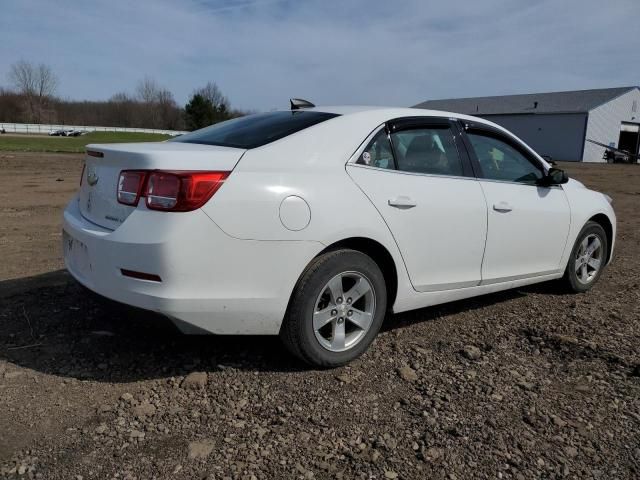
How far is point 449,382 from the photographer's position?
3.28 m

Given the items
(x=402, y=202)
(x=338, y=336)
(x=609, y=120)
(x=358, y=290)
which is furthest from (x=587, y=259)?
(x=609, y=120)

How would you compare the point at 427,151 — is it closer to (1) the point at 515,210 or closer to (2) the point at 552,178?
(1) the point at 515,210

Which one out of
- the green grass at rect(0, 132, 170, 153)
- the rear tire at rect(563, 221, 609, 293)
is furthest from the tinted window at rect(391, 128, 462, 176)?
the green grass at rect(0, 132, 170, 153)

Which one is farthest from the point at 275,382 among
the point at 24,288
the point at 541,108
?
the point at 541,108

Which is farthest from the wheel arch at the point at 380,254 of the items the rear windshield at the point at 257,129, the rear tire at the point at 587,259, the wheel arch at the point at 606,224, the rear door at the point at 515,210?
the wheel arch at the point at 606,224

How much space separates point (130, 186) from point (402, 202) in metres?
1.62

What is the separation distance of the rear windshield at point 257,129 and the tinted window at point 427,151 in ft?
1.68

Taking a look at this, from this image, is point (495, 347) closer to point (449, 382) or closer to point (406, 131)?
point (449, 382)

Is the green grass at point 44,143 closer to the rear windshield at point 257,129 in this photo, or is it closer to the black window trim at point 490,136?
the rear windshield at point 257,129

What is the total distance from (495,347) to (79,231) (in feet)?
9.25

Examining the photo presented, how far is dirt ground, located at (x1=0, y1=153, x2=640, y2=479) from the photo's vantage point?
248cm

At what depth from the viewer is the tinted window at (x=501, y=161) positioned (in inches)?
164

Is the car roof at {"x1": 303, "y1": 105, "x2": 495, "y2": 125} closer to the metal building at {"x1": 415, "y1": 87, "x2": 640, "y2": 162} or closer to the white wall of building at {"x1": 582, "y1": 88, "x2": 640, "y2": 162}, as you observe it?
the metal building at {"x1": 415, "y1": 87, "x2": 640, "y2": 162}

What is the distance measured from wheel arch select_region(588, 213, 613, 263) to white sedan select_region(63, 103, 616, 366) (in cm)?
115
